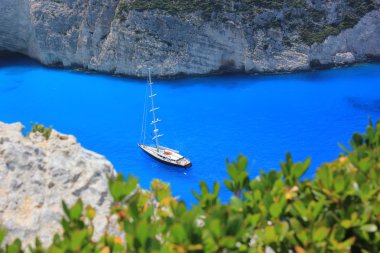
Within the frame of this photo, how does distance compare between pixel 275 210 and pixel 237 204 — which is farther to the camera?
pixel 237 204

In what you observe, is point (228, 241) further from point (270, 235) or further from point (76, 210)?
point (76, 210)

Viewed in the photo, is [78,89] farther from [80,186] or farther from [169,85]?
[80,186]

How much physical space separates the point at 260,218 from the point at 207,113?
1685 cm

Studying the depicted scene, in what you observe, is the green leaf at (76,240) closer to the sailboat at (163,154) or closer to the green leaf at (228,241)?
the green leaf at (228,241)

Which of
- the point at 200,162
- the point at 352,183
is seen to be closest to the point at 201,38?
the point at 200,162

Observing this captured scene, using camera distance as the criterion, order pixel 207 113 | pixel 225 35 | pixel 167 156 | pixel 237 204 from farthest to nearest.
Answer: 1. pixel 225 35
2. pixel 207 113
3. pixel 167 156
4. pixel 237 204

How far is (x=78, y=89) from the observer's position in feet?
80.4

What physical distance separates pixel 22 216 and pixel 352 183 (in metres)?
4.15

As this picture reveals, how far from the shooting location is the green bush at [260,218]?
3.60 meters

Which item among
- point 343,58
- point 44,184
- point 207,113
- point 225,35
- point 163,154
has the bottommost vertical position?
point 163,154

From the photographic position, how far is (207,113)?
20.9m

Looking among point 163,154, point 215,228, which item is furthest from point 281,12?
point 215,228

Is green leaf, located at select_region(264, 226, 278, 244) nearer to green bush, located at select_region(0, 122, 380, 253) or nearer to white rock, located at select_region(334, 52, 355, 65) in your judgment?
green bush, located at select_region(0, 122, 380, 253)

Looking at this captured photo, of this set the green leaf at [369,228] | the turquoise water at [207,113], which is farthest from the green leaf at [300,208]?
the turquoise water at [207,113]
